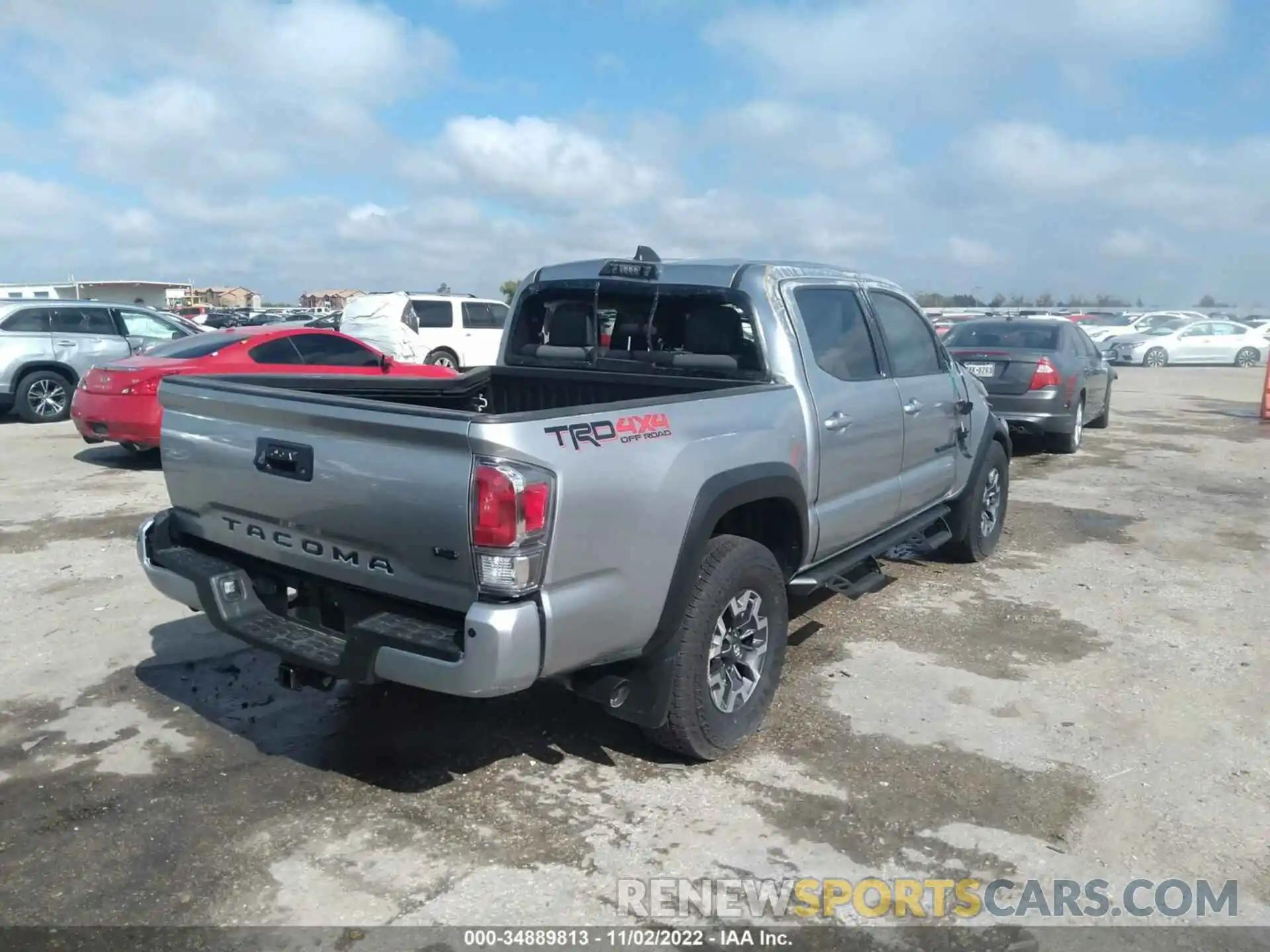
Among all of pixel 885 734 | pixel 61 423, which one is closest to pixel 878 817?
pixel 885 734

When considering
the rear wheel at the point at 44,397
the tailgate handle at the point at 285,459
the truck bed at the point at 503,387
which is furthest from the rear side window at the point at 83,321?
the tailgate handle at the point at 285,459

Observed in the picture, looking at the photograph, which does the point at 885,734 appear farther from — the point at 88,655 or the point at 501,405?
the point at 88,655

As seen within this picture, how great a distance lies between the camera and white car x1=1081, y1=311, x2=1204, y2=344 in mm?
31448

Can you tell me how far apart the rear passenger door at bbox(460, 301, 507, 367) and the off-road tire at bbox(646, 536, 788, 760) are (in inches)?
633

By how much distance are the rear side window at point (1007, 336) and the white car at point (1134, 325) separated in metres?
21.1

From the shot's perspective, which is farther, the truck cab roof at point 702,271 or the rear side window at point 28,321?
the rear side window at point 28,321

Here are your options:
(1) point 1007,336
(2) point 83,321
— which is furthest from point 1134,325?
(2) point 83,321

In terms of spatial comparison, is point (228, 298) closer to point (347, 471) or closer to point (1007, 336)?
point (1007, 336)

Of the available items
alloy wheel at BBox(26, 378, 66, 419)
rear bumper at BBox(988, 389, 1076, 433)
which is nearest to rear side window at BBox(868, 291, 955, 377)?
rear bumper at BBox(988, 389, 1076, 433)

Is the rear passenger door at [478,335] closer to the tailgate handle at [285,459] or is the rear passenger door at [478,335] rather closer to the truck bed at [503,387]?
the truck bed at [503,387]

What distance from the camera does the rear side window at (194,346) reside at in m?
10.2

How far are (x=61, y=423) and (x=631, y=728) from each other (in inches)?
489

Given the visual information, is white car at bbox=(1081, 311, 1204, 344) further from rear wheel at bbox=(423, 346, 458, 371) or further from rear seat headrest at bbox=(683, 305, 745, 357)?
rear seat headrest at bbox=(683, 305, 745, 357)

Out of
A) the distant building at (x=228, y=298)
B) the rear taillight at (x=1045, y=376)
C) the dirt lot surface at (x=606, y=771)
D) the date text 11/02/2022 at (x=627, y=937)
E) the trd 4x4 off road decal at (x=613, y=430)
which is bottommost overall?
the date text 11/02/2022 at (x=627, y=937)
